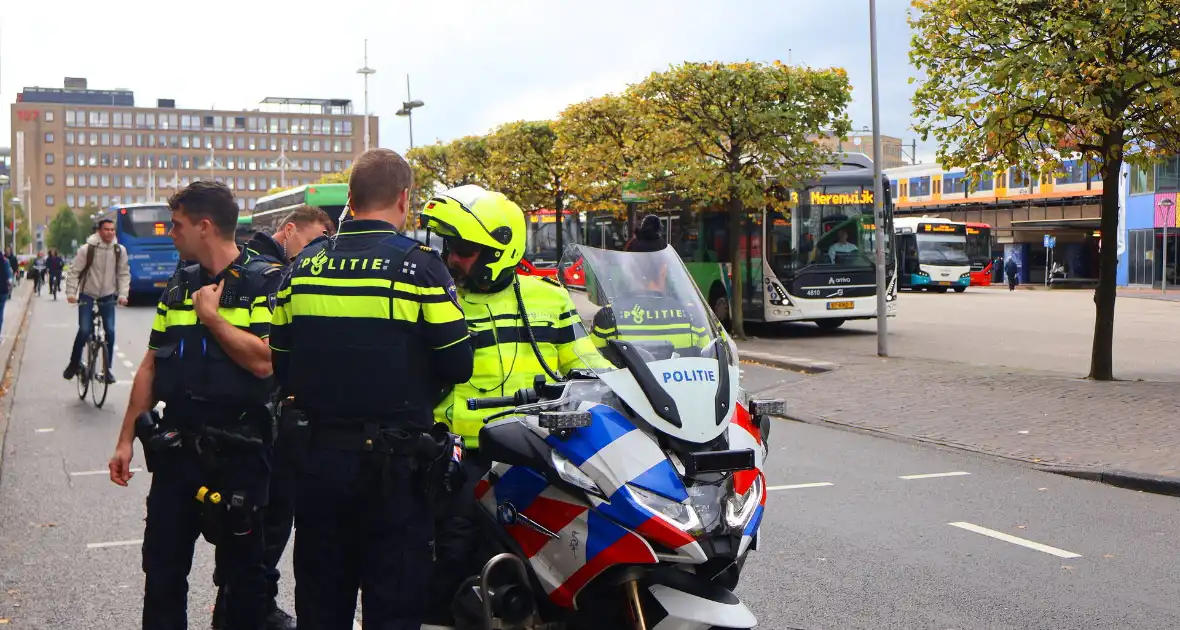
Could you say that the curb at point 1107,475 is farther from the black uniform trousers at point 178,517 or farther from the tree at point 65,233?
the tree at point 65,233

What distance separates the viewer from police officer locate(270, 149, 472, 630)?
11.1 ft

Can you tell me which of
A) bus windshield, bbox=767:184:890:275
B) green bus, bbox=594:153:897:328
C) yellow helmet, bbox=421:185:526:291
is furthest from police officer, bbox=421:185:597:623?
bus windshield, bbox=767:184:890:275

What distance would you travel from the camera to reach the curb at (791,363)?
15836 millimetres

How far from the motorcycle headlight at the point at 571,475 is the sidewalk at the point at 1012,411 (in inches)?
244

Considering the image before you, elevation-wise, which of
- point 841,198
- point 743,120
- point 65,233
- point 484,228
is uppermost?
point 65,233

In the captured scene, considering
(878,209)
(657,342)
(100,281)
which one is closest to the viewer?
(657,342)

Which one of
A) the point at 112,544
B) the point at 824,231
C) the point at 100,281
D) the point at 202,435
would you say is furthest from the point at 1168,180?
the point at 202,435

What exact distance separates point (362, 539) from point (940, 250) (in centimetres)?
4660

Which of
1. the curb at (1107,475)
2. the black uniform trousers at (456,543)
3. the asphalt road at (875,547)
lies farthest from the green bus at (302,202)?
the black uniform trousers at (456,543)

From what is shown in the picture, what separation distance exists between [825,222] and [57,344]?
1418 centimetres

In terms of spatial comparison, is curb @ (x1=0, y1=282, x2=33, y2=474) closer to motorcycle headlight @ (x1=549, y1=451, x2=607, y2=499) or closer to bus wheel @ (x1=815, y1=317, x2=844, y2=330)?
motorcycle headlight @ (x1=549, y1=451, x2=607, y2=499)

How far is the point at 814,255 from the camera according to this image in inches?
853

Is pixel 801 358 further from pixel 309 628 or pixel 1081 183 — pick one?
pixel 1081 183

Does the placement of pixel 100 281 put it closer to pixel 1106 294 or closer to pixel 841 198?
pixel 1106 294
